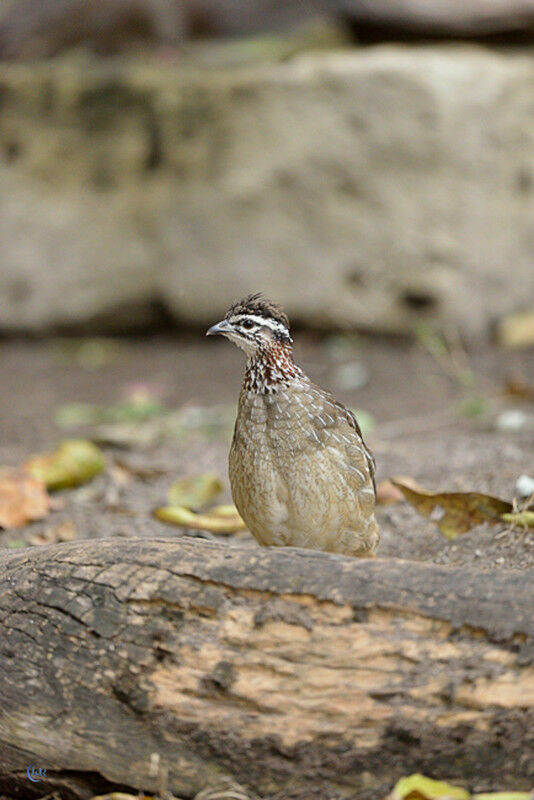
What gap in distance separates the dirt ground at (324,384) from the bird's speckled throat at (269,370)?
77 cm

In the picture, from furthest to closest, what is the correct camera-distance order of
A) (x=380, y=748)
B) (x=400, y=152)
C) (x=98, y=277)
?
(x=98, y=277), (x=400, y=152), (x=380, y=748)

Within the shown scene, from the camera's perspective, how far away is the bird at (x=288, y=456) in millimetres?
3816

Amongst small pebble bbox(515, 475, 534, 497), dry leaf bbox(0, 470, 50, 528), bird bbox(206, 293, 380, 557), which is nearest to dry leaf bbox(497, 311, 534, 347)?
small pebble bbox(515, 475, 534, 497)

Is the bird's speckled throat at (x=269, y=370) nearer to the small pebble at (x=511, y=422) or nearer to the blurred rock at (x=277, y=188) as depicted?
the small pebble at (x=511, y=422)

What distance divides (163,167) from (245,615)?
7.01 metres

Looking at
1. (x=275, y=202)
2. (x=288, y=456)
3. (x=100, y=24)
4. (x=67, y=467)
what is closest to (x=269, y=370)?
(x=288, y=456)

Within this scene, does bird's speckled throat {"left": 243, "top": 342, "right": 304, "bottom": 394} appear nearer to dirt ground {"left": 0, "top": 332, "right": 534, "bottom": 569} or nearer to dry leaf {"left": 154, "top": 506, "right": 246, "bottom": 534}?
dirt ground {"left": 0, "top": 332, "right": 534, "bottom": 569}

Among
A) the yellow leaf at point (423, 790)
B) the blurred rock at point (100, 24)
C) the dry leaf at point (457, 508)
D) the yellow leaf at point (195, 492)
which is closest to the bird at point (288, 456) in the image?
the dry leaf at point (457, 508)

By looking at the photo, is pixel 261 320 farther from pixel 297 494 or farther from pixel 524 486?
pixel 524 486

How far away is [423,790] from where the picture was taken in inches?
104

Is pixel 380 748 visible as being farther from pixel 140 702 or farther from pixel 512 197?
pixel 512 197

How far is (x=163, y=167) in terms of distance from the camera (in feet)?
30.4

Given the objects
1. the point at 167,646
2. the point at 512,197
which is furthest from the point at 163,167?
the point at 167,646

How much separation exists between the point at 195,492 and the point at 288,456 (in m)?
1.72
